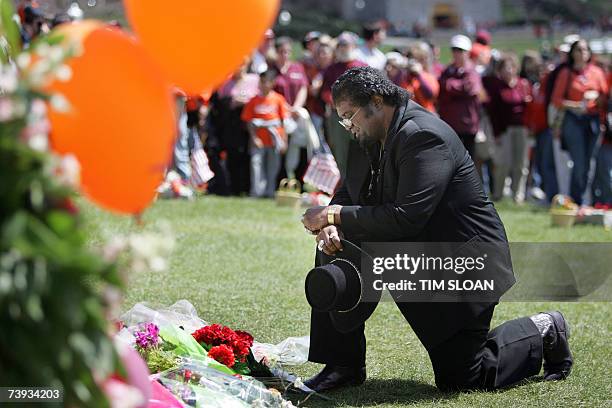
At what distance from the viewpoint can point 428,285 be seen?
5258 millimetres

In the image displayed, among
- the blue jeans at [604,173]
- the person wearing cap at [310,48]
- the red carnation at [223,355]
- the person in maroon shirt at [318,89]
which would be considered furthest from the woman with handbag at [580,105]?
the red carnation at [223,355]

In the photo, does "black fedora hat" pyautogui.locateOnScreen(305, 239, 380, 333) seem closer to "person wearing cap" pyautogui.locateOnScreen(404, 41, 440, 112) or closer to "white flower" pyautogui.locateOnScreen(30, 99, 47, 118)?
"white flower" pyautogui.locateOnScreen(30, 99, 47, 118)

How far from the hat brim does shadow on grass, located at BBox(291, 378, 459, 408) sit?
346mm

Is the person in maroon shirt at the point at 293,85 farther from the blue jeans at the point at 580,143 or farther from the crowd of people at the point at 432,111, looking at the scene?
the blue jeans at the point at 580,143

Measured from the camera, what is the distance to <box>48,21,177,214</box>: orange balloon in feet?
8.71

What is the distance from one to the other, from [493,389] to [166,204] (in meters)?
7.49

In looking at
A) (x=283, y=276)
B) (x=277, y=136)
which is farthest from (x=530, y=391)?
(x=277, y=136)

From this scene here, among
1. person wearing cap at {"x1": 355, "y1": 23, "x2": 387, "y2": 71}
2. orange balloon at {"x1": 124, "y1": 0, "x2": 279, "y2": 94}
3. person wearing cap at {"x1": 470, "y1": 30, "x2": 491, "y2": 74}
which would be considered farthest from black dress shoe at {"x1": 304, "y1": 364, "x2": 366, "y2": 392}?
person wearing cap at {"x1": 470, "y1": 30, "x2": 491, "y2": 74}

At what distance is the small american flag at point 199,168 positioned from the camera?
1341 cm

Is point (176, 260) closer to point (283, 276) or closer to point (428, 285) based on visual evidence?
point (283, 276)

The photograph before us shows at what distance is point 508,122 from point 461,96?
5.18 ft

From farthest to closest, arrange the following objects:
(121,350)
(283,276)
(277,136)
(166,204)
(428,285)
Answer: (277,136)
(166,204)
(283,276)
(428,285)
(121,350)

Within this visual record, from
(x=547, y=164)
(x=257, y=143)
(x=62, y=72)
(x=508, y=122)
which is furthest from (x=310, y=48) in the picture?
(x=62, y=72)

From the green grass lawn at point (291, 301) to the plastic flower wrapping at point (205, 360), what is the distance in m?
0.23
